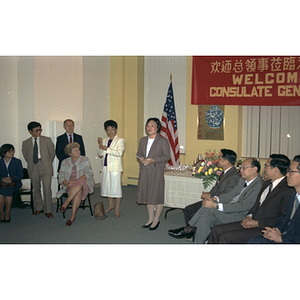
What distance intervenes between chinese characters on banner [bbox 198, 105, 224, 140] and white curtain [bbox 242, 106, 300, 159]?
0.50 m

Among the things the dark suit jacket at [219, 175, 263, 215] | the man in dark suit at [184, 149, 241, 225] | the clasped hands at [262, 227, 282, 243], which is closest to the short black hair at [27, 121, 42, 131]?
the man in dark suit at [184, 149, 241, 225]

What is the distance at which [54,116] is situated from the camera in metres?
4.21

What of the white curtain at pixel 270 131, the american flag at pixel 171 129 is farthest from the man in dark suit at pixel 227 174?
the white curtain at pixel 270 131

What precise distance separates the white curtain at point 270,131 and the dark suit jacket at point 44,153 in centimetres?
402

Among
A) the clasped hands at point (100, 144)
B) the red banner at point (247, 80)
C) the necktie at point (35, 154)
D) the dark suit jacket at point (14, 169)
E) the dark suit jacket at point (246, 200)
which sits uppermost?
the red banner at point (247, 80)

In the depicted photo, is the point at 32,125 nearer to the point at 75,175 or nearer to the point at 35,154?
the point at 35,154

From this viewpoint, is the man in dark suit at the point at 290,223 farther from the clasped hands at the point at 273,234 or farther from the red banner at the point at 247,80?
the red banner at the point at 247,80

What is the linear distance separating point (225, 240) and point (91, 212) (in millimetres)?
2329

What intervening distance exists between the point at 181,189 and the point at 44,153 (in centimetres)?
204

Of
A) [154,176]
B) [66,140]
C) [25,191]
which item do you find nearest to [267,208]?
[154,176]

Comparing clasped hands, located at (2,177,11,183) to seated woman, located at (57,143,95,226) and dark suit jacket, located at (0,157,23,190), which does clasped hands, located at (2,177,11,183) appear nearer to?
dark suit jacket, located at (0,157,23,190)

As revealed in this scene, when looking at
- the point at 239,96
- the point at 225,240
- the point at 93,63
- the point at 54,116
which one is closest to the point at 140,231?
the point at 225,240

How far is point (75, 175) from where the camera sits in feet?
14.4

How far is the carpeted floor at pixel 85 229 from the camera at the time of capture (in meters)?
3.70
